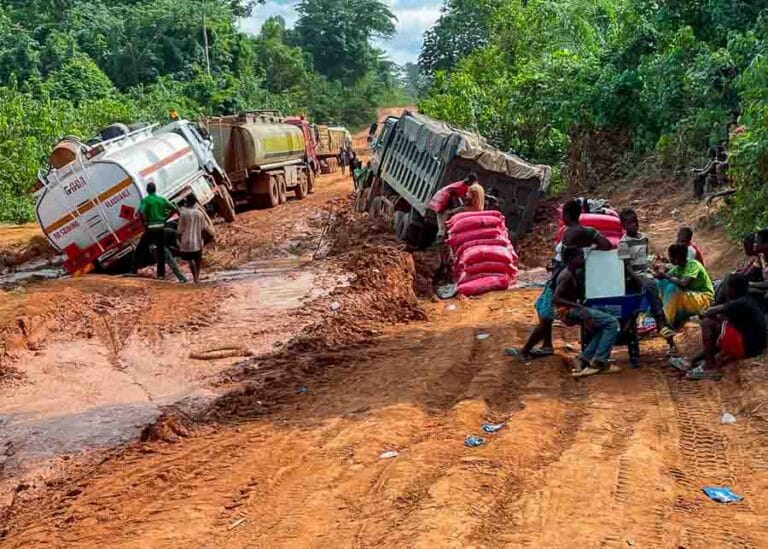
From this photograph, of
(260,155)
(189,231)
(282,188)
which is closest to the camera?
(189,231)

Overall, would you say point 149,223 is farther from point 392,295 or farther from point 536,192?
point 536,192

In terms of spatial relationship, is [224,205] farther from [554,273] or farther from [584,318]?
[584,318]

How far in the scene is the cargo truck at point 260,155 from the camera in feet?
75.3

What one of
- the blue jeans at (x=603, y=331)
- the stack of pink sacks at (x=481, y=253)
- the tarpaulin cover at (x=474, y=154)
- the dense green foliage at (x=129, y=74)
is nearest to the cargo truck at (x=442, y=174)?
the tarpaulin cover at (x=474, y=154)

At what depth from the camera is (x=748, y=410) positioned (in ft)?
20.0

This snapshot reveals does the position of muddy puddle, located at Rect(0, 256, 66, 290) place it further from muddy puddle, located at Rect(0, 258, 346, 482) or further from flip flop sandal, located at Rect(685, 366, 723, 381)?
flip flop sandal, located at Rect(685, 366, 723, 381)

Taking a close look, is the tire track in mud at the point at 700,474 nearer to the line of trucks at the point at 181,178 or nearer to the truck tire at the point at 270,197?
the line of trucks at the point at 181,178

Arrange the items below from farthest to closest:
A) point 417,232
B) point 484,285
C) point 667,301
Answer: point 417,232 < point 484,285 < point 667,301

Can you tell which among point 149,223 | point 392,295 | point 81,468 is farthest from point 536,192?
point 81,468

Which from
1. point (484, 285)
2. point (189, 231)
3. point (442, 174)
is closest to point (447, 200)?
point (442, 174)

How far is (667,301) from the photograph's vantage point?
7922mm

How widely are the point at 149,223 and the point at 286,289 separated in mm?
2835

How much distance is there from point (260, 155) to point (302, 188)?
487 cm

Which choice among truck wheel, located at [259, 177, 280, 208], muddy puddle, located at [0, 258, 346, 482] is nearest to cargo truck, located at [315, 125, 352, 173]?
truck wheel, located at [259, 177, 280, 208]
